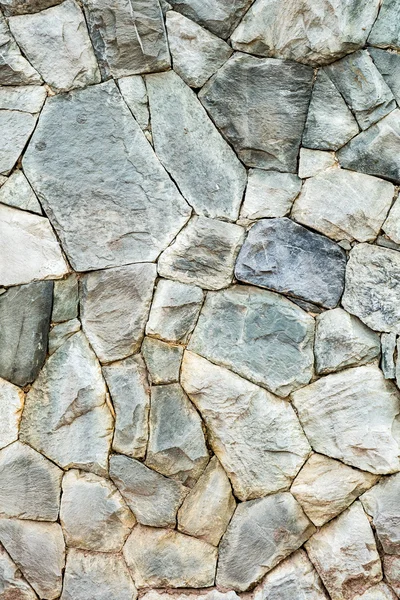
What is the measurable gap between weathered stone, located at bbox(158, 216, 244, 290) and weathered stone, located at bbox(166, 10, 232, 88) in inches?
22.4

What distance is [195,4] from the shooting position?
9.39 feet

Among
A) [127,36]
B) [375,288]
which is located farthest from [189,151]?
[375,288]

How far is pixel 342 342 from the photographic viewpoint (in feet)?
9.29

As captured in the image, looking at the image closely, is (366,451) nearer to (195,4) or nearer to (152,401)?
(152,401)

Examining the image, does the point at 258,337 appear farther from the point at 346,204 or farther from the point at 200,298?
the point at 346,204

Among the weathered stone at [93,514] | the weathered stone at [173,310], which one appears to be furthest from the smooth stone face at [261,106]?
the weathered stone at [93,514]

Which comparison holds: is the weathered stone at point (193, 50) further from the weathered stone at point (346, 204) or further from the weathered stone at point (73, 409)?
the weathered stone at point (73, 409)

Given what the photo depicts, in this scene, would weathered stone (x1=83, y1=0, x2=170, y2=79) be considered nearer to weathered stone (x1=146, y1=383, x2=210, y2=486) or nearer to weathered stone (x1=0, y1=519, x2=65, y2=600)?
weathered stone (x1=146, y1=383, x2=210, y2=486)

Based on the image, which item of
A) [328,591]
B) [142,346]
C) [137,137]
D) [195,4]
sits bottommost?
[328,591]

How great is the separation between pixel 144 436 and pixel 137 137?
1.17 metres

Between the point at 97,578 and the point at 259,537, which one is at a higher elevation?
the point at 259,537

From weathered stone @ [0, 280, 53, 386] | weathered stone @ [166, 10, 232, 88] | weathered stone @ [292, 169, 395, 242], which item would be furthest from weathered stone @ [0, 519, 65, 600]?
weathered stone @ [166, 10, 232, 88]

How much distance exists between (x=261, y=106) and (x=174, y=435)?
4.32 ft

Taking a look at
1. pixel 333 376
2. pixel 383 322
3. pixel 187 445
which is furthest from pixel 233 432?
pixel 383 322
